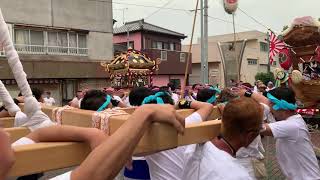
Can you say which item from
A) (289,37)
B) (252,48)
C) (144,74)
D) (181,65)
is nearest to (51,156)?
(289,37)

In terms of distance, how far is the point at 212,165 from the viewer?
223 cm

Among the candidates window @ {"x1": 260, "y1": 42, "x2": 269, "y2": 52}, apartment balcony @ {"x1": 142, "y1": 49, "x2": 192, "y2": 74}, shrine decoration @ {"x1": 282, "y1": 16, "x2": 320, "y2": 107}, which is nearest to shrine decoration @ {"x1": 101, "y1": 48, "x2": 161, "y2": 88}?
shrine decoration @ {"x1": 282, "y1": 16, "x2": 320, "y2": 107}

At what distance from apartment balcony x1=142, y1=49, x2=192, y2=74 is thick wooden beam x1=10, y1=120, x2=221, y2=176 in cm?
3113

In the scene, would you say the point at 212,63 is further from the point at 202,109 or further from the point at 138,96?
the point at 202,109

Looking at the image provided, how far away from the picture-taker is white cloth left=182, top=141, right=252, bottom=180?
2.17 metres

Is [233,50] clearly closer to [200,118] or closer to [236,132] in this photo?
[200,118]

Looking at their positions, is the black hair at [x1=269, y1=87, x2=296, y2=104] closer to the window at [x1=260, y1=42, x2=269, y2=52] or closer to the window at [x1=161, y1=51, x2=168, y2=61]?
the window at [x1=161, y1=51, x2=168, y2=61]

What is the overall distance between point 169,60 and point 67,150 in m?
32.8

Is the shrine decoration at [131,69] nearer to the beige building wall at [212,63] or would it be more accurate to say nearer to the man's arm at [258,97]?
the man's arm at [258,97]

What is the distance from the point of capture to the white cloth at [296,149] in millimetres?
3597

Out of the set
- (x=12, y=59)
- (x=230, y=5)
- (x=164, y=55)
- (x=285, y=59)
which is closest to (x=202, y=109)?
(x=12, y=59)

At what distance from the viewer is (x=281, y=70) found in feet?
36.0

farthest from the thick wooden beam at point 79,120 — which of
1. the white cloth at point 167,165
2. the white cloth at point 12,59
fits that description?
the white cloth at point 167,165

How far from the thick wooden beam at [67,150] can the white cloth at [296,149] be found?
2.06 metres
